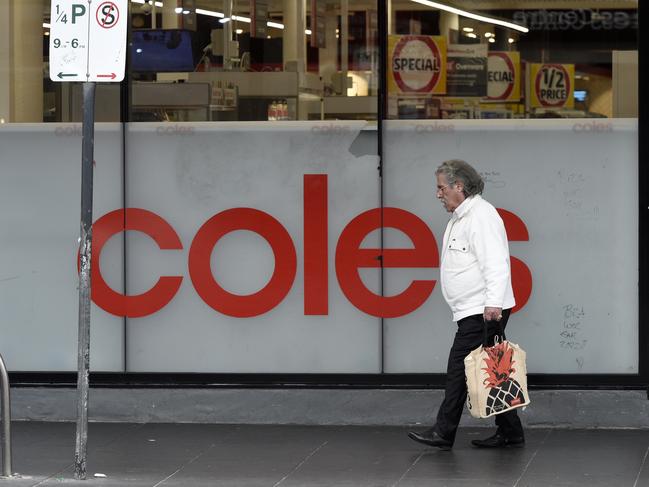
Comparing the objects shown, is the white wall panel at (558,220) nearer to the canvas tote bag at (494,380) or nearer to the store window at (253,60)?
the store window at (253,60)

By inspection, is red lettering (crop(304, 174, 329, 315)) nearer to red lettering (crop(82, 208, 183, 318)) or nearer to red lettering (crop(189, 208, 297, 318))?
red lettering (crop(189, 208, 297, 318))

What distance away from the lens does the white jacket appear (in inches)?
329

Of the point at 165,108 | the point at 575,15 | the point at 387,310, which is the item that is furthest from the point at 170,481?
the point at 575,15

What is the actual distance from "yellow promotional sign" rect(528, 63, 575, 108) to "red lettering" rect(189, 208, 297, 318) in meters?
2.07

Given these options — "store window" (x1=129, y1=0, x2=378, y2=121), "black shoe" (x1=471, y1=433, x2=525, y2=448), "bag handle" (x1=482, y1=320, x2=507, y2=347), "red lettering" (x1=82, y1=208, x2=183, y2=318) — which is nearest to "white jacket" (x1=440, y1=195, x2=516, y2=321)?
"bag handle" (x1=482, y1=320, x2=507, y2=347)

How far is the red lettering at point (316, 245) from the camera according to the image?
9766 millimetres

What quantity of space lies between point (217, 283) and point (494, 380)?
2.44 meters

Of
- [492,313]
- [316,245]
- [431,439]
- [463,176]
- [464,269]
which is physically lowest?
[431,439]

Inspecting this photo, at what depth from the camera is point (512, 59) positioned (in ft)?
31.9

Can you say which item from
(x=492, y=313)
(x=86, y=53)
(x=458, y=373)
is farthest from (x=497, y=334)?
(x=86, y=53)

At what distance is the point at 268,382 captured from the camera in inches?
387

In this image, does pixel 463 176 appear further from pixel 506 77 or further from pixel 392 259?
pixel 506 77

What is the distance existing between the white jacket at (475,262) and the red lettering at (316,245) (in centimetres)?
137

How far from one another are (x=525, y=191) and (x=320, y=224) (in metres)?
1.50
